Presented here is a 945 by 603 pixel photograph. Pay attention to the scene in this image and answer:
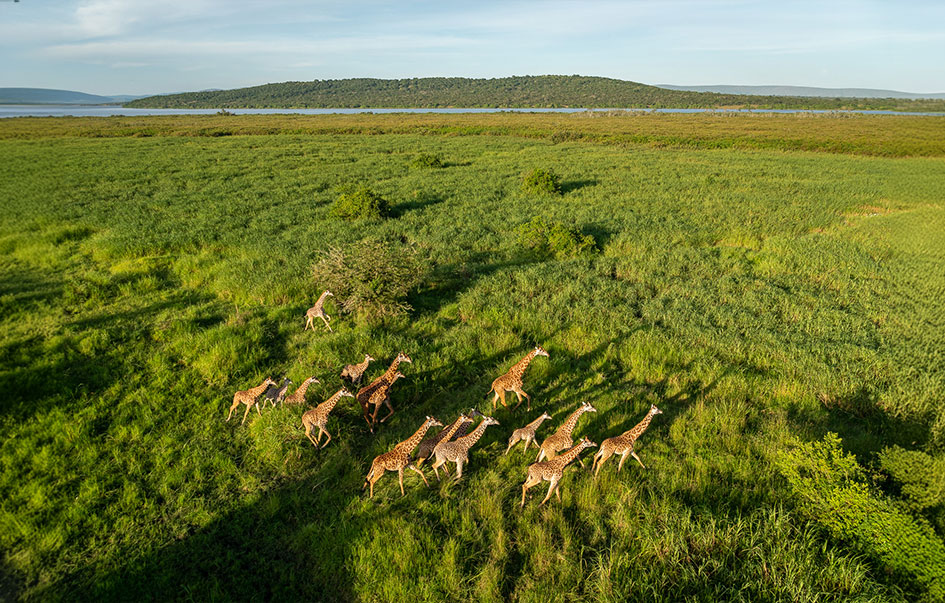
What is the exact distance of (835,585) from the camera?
13.3 feet

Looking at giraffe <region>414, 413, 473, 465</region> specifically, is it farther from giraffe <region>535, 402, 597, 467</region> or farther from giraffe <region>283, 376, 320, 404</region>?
giraffe <region>283, 376, 320, 404</region>

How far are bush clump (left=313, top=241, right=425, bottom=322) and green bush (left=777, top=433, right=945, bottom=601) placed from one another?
25.7 ft

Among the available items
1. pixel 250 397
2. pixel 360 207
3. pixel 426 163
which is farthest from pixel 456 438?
pixel 426 163

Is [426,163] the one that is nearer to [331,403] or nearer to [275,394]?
[275,394]

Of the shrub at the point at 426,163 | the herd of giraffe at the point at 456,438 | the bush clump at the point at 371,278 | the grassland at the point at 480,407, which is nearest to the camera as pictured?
the grassland at the point at 480,407

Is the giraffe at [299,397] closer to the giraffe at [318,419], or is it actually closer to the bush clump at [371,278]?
the giraffe at [318,419]

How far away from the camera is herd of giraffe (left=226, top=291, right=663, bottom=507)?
517 cm

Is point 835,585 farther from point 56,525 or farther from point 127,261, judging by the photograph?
point 127,261

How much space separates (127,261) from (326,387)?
10888 mm

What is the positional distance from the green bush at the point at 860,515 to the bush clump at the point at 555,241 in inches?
410

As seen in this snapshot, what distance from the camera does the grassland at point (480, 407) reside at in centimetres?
440

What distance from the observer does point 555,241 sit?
15.2 meters

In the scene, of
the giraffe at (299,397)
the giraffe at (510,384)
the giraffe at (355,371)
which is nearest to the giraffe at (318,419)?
the giraffe at (299,397)

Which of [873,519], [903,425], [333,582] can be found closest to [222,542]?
[333,582]
